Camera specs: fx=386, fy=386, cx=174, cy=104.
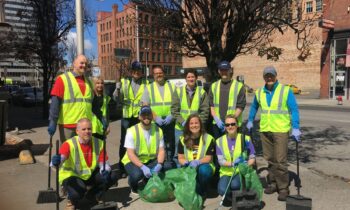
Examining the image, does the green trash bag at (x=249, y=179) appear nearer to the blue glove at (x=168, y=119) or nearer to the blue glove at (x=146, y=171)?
the blue glove at (x=146, y=171)

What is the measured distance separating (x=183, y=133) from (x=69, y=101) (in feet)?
5.30

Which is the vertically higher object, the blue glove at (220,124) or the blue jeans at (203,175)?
the blue glove at (220,124)

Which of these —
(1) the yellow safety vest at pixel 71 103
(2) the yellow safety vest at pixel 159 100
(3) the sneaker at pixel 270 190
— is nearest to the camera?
(1) the yellow safety vest at pixel 71 103

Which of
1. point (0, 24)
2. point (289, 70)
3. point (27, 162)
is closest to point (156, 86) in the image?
point (27, 162)

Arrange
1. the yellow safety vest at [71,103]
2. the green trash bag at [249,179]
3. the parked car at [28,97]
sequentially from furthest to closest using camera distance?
1. the parked car at [28,97]
2. the yellow safety vest at [71,103]
3. the green trash bag at [249,179]

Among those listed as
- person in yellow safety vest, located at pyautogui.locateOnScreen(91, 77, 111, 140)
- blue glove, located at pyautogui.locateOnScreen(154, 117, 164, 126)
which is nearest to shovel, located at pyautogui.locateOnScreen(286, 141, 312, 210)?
blue glove, located at pyautogui.locateOnScreen(154, 117, 164, 126)

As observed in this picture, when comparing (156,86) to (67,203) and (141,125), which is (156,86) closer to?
(141,125)

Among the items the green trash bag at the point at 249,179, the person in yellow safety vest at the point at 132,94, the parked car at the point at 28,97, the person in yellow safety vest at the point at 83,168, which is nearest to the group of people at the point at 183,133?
the person in yellow safety vest at the point at 83,168

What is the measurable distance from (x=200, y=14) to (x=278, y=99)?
2.12m

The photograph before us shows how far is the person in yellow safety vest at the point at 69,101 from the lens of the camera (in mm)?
5152

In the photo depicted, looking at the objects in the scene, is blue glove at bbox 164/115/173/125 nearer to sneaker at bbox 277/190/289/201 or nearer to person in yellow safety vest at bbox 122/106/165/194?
person in yellow safety vest at bbox 122/106/165/194

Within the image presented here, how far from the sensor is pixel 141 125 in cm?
544

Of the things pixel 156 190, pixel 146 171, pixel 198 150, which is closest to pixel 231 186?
pixel 198 150

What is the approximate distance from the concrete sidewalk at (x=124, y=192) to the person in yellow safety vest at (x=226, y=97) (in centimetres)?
113
